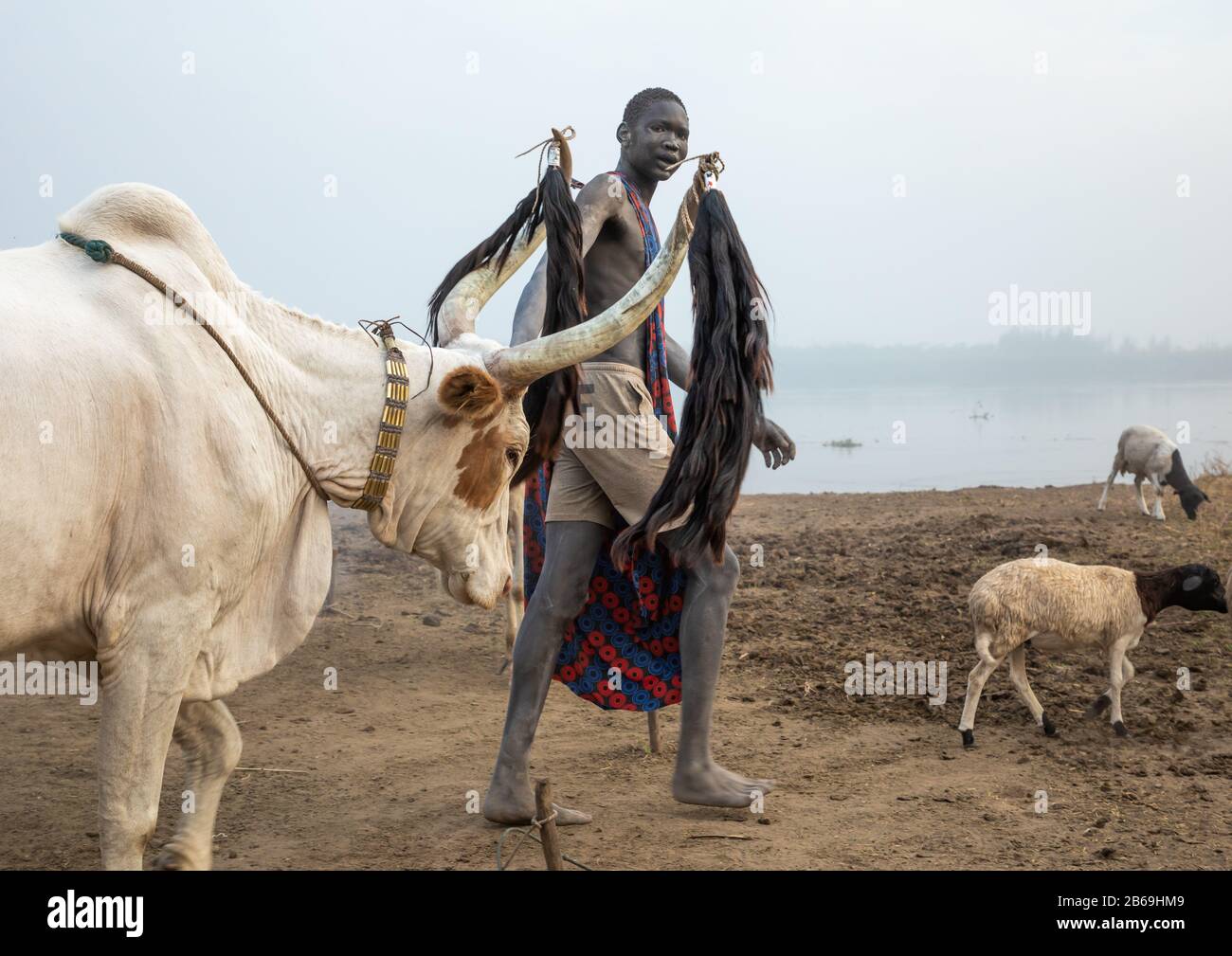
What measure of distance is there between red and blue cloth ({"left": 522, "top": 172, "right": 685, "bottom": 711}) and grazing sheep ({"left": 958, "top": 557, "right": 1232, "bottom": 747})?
1.24 meters

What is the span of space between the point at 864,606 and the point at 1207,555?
251cm

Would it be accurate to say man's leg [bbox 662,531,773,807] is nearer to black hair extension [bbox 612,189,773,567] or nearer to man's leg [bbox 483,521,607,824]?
black hair extension [bbox 612,189,773,567]

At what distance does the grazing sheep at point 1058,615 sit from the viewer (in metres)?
4.52

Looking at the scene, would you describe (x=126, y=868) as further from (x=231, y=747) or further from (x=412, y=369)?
(x=412, y=369)

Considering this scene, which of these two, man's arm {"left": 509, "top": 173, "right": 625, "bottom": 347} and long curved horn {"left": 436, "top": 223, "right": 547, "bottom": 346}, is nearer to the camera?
long curved horn {"left": 436, "top": 223, "right": 547, "bottom": 346}

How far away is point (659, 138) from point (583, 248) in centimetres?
53

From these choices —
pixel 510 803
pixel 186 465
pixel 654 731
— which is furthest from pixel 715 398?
pixel 186 465

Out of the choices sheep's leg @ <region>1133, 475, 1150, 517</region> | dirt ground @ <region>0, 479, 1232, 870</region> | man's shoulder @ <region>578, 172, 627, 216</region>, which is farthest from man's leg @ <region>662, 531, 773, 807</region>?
sheep's leg @ <region>1133, 475, 1150, 517</region>

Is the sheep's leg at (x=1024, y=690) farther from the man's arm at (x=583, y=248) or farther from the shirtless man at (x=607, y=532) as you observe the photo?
the man's arm at (x=583, y=248)

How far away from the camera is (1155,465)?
1000 centimetres

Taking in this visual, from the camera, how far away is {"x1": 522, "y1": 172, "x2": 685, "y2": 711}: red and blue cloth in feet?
13.1

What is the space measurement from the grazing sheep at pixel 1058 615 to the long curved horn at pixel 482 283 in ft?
7.31

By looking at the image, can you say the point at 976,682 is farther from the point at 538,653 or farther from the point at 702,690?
the point at 538,653

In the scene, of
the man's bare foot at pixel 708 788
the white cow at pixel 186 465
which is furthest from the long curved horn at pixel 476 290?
the man's bare foot at pixel 708 788
